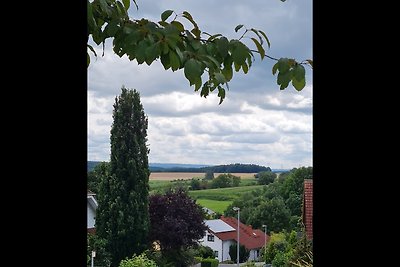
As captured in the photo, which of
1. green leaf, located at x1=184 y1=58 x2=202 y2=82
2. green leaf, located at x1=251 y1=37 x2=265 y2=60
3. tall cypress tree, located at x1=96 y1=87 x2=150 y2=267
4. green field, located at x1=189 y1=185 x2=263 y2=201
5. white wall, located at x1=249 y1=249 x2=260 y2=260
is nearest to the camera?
green leaf, located at x1=184 y1=58 x2=202 y2=82

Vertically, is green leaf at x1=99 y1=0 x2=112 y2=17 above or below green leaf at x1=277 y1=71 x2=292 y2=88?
above

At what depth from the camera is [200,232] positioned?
2.17 m

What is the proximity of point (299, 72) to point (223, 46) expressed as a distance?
97 mm

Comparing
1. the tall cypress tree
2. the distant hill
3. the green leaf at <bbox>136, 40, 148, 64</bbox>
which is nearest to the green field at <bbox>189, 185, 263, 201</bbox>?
the distant hill

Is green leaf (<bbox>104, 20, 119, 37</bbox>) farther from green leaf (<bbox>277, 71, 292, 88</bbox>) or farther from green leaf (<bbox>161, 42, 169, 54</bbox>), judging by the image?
green leaf (<bbox>277, 71, 292, 88</bbox>)

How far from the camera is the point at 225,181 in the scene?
101 centimetres

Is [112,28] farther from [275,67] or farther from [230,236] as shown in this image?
[230,236]

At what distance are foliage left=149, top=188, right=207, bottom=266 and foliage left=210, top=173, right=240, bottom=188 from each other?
66 cm

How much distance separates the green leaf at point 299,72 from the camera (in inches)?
21.4

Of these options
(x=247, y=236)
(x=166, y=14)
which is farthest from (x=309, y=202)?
(x=247, y=236)

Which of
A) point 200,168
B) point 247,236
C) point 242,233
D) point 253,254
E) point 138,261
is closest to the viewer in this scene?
point 200,168

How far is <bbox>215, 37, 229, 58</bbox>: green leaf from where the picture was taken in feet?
1.90

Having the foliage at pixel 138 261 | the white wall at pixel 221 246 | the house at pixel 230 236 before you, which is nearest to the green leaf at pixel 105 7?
the foliage at pixel 138 261

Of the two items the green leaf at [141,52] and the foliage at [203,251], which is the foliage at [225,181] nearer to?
the green leaf at [141,52]
